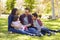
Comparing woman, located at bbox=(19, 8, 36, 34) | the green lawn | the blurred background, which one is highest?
the blurred background

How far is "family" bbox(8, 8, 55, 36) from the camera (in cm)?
276

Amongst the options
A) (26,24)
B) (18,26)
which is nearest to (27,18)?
(26,24)

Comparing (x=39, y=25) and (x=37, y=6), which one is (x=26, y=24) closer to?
(x=39, y=25)

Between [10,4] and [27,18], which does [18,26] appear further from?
[10,4]

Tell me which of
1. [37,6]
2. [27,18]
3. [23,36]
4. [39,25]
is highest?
[37,6]

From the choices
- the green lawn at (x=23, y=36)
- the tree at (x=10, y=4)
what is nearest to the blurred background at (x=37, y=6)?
the tree at (x=10, y=4)

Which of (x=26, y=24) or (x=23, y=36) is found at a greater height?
(x=26, y=24)

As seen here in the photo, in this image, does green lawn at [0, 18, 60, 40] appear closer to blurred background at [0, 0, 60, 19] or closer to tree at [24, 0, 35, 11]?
blurred background at [0, 0, 60, 19]

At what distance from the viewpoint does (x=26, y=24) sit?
110 inches

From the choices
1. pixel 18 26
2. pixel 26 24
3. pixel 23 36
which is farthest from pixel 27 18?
pixel 23 36

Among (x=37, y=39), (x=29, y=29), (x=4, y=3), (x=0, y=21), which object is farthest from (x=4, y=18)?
(x=37, y=39)

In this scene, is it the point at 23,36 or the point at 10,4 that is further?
the point at 10,4

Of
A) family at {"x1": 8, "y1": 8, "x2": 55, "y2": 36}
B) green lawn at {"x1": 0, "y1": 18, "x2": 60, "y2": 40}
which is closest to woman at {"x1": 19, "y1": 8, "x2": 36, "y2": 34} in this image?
family at {"x1": 8, "y1": 8, "x2": 55, "y2": 36}

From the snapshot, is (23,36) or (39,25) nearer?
(23,36)
